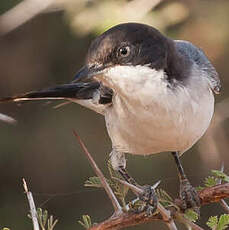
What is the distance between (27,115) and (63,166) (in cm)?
77

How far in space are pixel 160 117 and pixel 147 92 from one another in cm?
20

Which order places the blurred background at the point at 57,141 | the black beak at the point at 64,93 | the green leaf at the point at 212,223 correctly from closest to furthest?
the green leaf at the point at 212,223
the black beak at the point at 64,93
the blurred background at the point at 57,141

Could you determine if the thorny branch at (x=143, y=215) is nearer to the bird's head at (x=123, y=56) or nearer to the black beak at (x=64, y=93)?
the bird's head at (x=123, y=56)

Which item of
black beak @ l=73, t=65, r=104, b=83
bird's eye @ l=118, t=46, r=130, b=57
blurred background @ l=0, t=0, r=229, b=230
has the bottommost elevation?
blurred background @ l=0, t=0, r=229, b=230

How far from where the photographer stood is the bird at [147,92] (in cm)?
361

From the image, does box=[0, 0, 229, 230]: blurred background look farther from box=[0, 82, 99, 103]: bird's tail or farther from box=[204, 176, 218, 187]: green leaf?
box=[204, 176, 218, 187]: green leaf

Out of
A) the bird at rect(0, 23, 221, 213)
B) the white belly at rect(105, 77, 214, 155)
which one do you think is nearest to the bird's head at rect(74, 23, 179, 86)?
the bird at rect(0, 23, 221, 213)

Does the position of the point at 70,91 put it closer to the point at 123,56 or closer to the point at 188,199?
the point at 123,56

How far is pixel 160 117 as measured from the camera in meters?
3.79

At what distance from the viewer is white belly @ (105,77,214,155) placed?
374 cm

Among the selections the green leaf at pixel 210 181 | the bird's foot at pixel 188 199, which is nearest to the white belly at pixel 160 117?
the bird's foot at pixel 188 199

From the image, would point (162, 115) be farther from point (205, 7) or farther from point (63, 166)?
point (63, 166)

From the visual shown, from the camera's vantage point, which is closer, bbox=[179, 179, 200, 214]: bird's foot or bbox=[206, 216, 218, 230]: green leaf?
bbox=[206, 216, 218, 230]: green leaf

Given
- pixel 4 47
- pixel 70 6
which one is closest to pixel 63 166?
pixel 4 47
